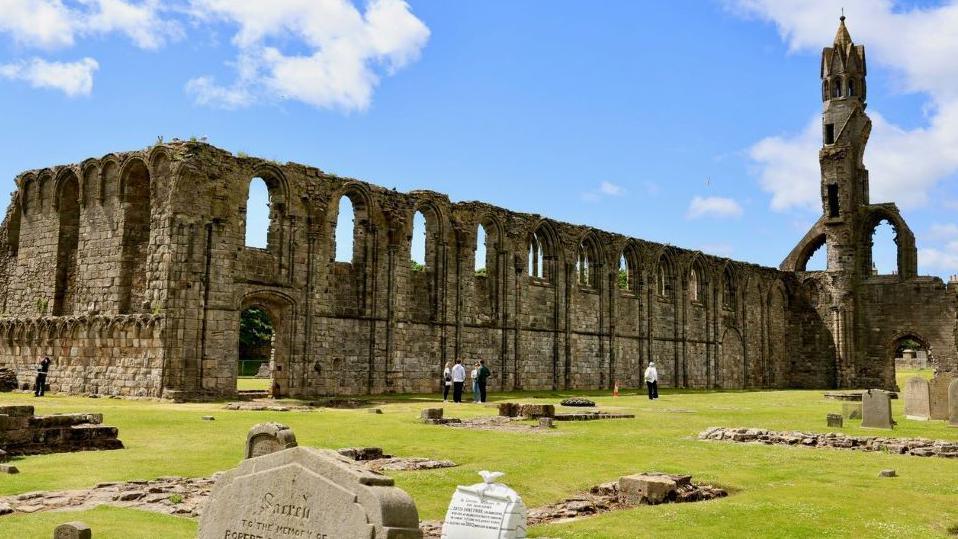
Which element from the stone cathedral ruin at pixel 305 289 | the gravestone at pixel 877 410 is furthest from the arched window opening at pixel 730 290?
the gravestone at pixel 877 410

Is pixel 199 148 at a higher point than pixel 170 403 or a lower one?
higher

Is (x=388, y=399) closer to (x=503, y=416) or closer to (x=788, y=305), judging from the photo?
(x=503, y=416)

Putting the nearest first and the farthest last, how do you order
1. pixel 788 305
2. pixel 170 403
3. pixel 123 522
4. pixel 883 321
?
1. pixel 123 522
2. pixel 170 403
3. pixel 883 321
4. pixel 788 305

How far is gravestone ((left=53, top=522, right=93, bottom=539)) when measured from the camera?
6.79 m

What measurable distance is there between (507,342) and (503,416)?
1365cm

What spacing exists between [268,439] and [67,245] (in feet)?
76.8

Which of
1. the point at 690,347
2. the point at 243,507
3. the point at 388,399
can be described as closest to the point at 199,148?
the point at 388,399

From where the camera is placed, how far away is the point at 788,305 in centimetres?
5322

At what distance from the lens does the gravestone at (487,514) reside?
598cm

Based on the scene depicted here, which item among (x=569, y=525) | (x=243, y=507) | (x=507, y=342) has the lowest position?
(x=569, y=525)

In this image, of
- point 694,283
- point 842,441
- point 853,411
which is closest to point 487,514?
point 842,441

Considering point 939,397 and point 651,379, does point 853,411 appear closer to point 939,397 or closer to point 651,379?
point 939,397

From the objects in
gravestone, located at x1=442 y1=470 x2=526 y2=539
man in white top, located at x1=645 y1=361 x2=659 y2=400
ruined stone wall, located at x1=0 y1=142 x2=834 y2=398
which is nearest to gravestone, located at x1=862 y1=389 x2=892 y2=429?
man in white top, located at x1=645 y1=361 x2=659 y2=400

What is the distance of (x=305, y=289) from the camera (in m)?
26.6
